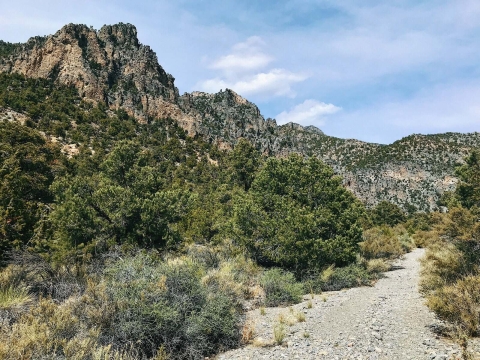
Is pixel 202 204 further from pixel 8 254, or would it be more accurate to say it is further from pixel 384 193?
pixel 384 193

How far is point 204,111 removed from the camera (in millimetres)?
93875

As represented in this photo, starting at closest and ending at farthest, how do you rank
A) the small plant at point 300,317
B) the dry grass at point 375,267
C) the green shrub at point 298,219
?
the small plant at point 300,317, the green shrub at point 298,219, the dry grass at point 375,267

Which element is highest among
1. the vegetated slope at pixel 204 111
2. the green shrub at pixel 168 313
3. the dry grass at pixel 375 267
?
the vegetated slope at pixel 204 111

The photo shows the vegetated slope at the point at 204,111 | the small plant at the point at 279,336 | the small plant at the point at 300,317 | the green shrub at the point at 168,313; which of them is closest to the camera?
the green shrub at the point at 168,313

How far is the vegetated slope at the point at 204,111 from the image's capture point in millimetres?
68250

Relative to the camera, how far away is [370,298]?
43.1 ft

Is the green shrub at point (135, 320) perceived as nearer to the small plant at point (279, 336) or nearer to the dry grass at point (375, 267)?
the small plant at point (279, 336)

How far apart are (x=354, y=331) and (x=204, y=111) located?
89.1 m

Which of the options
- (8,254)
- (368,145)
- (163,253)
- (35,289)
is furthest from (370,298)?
(368,145)

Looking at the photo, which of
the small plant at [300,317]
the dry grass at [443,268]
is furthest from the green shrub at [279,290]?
the dry grass at [443,268]

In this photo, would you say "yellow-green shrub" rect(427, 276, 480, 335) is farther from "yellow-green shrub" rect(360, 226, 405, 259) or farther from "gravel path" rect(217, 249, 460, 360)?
"yellow-green shrub" rect(360, 226, 405, 259)

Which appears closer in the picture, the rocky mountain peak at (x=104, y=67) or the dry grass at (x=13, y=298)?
the dry grass at (x=13, y=298)

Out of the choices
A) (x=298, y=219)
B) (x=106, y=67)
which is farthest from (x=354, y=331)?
(x=106, y=67)

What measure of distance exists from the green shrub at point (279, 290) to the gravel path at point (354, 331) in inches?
20.8
